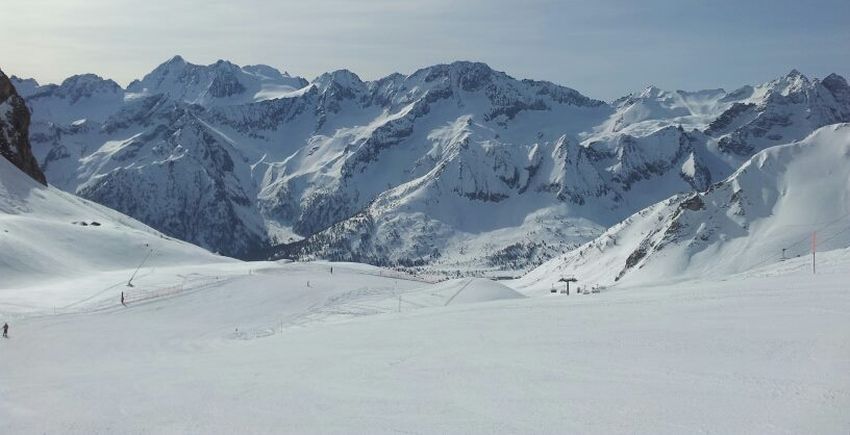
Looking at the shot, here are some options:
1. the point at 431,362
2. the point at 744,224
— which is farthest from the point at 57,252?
the point at 744,224

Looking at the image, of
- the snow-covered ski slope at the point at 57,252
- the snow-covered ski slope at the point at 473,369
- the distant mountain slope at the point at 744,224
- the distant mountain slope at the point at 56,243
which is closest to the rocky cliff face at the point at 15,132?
the distant mountain slope at the point at 56,243

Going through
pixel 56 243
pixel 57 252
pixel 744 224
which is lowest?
pixel 57 252

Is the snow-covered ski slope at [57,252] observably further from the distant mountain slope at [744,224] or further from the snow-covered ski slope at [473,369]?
the distant mountain slope at [744,224]

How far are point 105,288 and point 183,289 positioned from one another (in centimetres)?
689

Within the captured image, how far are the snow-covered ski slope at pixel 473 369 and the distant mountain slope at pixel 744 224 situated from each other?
291 feet

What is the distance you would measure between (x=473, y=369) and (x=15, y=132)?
147 meters

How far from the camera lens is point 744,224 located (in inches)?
5782

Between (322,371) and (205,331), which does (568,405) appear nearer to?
(322,371)

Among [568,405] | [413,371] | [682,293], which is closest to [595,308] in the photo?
[682,293]

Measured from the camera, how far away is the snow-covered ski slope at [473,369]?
23.0 meters

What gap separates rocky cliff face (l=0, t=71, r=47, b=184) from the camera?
141375mm

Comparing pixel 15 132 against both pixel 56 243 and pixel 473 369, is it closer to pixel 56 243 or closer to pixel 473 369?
pixel 56 243

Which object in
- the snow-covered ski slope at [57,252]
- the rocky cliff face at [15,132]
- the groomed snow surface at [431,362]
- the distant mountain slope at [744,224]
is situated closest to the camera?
the groomed snow surface at [431,362]

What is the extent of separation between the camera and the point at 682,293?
5025 cm
